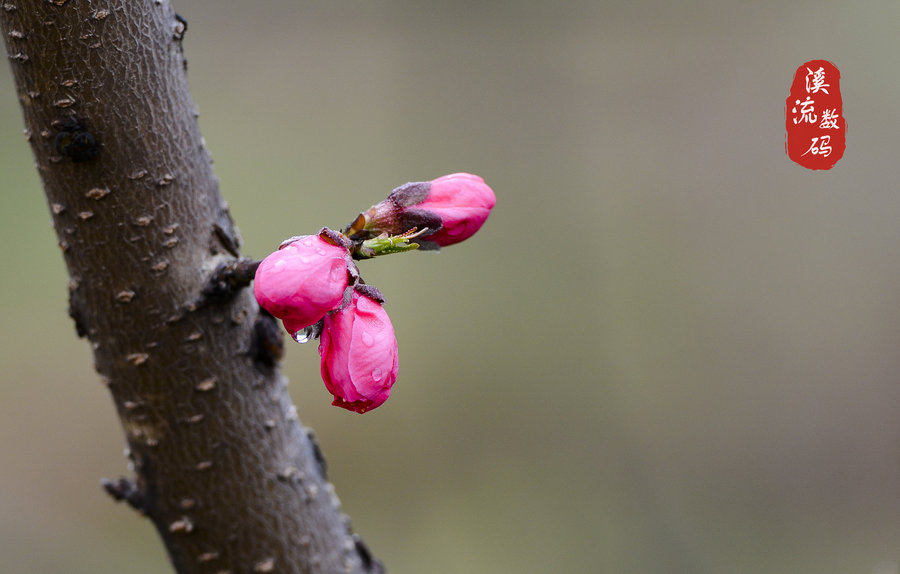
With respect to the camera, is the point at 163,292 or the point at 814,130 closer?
the point at 163,292

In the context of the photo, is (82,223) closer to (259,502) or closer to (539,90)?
(259,502)

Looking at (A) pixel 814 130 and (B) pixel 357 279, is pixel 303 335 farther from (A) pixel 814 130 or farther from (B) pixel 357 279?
(A) pixel 814 130

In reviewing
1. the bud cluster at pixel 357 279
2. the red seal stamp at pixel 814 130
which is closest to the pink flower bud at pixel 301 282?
the bud cluster at pixel 357 279

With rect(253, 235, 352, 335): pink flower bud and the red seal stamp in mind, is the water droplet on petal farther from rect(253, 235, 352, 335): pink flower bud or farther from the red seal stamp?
the red seal stamp

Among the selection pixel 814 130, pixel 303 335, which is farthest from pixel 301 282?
pixel 814 130

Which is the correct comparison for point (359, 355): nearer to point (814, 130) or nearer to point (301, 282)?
point (301, 282)

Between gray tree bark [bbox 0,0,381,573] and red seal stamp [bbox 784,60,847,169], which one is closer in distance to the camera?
gray tree bark [bbox 0,0,381,573]

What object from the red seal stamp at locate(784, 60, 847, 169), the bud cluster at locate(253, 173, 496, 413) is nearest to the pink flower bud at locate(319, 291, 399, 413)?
the bud cluster at locate(253, 173, 496, 413)
